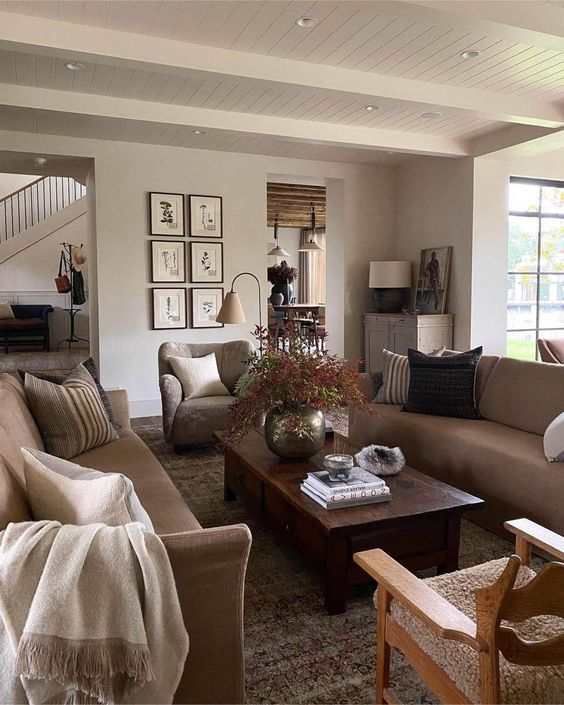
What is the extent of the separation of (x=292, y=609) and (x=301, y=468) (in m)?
0.74

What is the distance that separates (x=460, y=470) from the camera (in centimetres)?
344

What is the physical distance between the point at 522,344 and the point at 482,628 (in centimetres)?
642

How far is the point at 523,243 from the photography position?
6.98m

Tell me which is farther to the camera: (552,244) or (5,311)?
(5,311)

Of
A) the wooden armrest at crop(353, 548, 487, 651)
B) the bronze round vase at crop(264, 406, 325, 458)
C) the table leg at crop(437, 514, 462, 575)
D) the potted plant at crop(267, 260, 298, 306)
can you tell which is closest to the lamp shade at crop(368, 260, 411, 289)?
the potted plant at crop(267, 260, 298, 306)

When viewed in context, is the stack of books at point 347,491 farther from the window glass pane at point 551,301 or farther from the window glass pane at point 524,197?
the window glass pane at point 551,301

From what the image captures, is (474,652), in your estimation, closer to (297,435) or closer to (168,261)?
(297,435)

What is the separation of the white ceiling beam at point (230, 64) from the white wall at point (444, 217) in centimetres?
149

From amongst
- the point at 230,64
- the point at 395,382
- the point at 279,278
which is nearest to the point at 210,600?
the point at 395,382

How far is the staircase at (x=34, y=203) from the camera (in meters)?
10.7

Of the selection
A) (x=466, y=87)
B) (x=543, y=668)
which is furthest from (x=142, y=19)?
(x=543, y=668)

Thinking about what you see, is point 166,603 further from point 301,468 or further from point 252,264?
point 252,264

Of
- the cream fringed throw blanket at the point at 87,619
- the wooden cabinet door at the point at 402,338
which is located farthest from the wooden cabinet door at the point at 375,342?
the cream fringed throw blanket at the point at 87,619

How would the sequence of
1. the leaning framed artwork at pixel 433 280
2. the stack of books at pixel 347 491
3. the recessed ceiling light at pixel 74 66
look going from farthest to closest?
the leaning framed artwork at pixel 433 280 < the recessed ceiling light at pixel 74 66 < the stack of books at pixel 347 491
